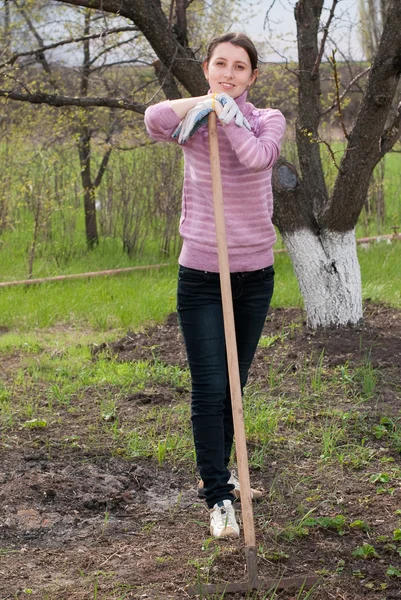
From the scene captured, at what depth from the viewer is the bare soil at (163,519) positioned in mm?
3100

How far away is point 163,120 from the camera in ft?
10.6

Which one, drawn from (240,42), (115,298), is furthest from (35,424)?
(115,298)

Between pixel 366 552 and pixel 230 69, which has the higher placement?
pixel 230 69

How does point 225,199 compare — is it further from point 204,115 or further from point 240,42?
point 240,42

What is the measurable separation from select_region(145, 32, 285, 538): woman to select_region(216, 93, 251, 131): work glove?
6cm

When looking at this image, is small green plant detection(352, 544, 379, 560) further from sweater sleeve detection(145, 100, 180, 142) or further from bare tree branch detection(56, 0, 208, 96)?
bare tree branch detection(56, 0, 208, 96)

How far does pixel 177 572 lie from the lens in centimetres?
313

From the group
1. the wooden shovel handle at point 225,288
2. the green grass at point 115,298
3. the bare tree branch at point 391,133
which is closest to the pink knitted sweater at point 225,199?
the wooden shovel handle at point 225,288

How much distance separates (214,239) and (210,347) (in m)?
0.38

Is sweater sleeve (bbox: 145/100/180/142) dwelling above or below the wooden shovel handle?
above

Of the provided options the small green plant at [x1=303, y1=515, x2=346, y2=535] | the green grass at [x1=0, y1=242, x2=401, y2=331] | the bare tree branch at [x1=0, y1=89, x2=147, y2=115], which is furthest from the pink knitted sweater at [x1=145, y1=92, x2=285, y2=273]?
the green grass at [x1=0, y1=242, x2=401, y2=331]

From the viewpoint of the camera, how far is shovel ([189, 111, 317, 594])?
3.00 meters

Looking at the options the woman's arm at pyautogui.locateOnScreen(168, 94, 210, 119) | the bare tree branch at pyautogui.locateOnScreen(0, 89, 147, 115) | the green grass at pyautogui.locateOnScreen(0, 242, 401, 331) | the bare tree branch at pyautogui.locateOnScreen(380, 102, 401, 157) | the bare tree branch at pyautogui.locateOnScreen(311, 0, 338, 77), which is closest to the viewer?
the woman's arm at pyautogui.locateOnScreen(168, 94, 210, 119)

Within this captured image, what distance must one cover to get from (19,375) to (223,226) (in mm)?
2790
